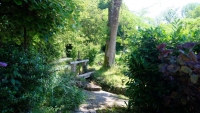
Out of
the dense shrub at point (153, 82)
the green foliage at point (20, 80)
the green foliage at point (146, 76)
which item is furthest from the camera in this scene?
the green foliage at point (146, 76)

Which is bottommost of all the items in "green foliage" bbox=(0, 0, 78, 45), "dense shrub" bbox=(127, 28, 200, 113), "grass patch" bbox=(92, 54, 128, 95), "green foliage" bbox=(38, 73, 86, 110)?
"grass patch" bbox=(92, 54, 128, 95)

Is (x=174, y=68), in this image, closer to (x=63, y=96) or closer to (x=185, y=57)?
(x=185, y=57)

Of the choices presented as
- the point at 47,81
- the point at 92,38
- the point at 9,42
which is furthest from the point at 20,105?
the point at 92,38

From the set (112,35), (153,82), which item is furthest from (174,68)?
(112,35)

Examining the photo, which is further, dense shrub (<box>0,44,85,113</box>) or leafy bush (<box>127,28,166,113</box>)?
leafy bush (<box>127,28,166,113</box>)

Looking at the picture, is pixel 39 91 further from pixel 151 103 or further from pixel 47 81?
pixel 151 103

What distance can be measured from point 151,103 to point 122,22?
9.12m

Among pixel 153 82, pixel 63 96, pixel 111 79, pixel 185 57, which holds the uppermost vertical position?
pixel 185 57

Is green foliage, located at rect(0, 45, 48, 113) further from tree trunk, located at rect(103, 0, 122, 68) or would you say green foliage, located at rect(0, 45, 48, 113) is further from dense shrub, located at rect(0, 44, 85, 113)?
tree trunk, located at rect(103, 0, 122, 68)

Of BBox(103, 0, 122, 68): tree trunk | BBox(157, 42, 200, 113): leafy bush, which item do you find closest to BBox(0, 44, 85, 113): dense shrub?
BBox(157, 42, 200, 113): leafy bush

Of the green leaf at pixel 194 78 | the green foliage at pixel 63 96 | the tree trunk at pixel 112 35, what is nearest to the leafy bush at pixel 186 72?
the green leaf at pixel 194 78

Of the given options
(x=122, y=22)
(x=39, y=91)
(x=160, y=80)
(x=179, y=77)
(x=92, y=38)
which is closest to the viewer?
(x=179, y=77)

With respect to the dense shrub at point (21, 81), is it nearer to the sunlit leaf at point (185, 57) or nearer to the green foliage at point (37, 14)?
the green foliage at point (37, 14)

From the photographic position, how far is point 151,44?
9.70 feet
